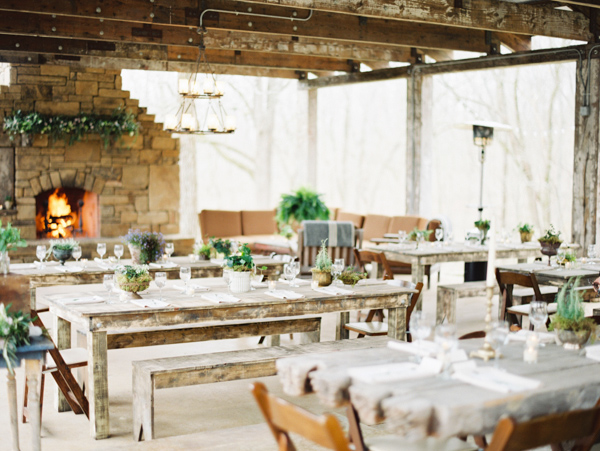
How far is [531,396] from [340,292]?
8.22ft

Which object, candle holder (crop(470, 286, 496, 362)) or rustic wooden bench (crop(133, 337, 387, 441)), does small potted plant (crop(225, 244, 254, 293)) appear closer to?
rustic wooden bench (crop(133, 337, 387, 441))

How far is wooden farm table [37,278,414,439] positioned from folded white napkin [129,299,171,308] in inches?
1.2

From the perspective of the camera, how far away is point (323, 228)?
898 centimetres

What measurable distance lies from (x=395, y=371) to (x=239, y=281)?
7.51ft

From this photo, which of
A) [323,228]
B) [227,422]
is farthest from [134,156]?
[227,422]

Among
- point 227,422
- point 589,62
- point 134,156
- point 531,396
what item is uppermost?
point 589,62

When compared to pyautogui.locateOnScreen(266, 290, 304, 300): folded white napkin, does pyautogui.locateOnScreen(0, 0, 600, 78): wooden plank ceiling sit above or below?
above

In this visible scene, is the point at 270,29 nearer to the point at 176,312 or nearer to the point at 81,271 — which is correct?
the point at 81,271

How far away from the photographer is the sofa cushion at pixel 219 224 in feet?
40.6

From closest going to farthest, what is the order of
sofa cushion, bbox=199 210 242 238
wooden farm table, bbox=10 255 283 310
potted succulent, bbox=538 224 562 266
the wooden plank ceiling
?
wooden farm table, bbox=10 255 283 310, potted succulent, bbox=538 224 562 266, the wooden plank ceiling, sofa cushion, bbox=199 210 242 238

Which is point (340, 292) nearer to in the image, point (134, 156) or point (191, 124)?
point (191, 124)

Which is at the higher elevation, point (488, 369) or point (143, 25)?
point (143, 25)

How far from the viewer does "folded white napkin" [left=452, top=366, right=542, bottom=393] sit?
300 cm

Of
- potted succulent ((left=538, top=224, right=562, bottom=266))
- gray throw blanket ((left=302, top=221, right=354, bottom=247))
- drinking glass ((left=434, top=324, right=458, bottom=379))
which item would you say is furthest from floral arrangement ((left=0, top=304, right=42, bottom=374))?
gray throw blanket ((left=302, top=221, right=354, bottom=247))
